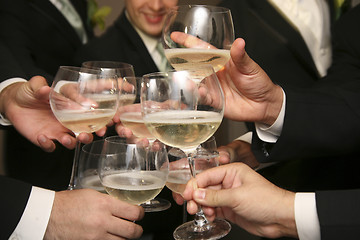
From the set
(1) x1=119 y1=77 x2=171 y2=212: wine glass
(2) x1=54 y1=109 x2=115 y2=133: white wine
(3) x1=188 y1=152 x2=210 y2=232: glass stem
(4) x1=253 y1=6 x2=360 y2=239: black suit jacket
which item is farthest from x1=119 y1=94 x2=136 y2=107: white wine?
(4) x1=253 y1=6 x2=360 y2=239: black suit jacket

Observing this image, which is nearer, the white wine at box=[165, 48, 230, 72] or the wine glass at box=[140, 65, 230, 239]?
the wine glass at box=[140, 65, 230, 239]

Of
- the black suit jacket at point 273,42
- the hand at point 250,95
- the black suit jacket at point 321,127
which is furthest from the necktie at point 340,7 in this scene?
the hand at point 250,95

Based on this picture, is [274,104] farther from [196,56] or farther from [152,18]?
[152,18]

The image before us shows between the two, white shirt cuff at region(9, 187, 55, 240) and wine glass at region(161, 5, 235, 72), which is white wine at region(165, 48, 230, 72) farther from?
white shirt cuff at region(9, 187, 55, 240)

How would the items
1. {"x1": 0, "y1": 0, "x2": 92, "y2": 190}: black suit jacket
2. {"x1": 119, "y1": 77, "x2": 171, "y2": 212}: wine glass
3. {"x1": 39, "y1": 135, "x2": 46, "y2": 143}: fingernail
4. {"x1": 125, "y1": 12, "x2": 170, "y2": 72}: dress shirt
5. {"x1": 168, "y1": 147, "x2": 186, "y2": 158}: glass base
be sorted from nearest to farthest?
{"x1": 168, "y1": 147, "x2": 186, "y2": 158}: glass base → {"x1": 119, "y1": 77, "x2": 171, "y2": 212}: wine glass → {"x1": 39, "y1": 135, "x2": 46, "y2": 143}: fingernail → {"x1": 0, "y1": 0, "x2": 92, "y2": 190}: black suit jacket → {"x1": 125, "y1": 12, "x2": 170, "y2": 72}: dress shirt

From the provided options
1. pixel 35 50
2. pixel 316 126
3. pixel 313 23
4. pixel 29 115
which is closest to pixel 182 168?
pixel 316 126

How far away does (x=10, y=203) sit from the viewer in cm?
93

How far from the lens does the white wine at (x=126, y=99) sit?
4.17ft

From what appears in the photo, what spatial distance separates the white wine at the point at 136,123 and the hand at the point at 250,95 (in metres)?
0.30

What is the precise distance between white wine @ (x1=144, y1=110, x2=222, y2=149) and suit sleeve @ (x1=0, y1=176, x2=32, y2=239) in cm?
32

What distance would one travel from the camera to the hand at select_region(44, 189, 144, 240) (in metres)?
0.94

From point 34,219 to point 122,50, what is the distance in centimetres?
159

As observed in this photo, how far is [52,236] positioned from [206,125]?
411 mm

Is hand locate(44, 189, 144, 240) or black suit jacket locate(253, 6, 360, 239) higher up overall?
hand locate(44, 189, 144, 240)
